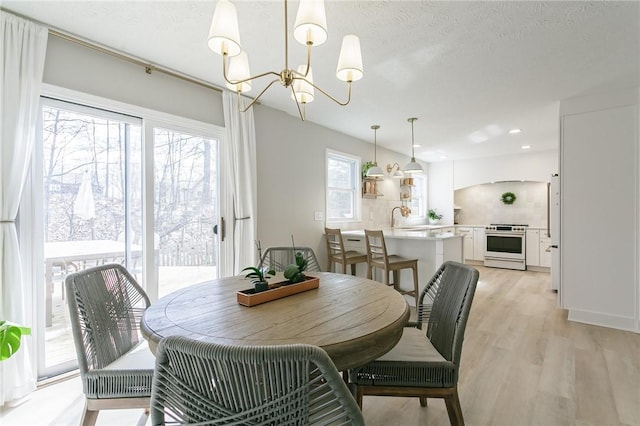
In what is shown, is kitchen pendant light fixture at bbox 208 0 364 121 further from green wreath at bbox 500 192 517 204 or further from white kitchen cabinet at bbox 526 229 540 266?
green wreath at bbox 500 192 517 204

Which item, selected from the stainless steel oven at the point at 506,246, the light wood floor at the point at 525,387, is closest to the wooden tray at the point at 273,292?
the light wood floor at the point at 525,387

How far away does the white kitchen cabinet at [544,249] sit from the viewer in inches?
231

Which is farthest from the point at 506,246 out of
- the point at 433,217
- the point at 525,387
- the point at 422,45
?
the point at 422,45

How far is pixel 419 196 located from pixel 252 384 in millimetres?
7024

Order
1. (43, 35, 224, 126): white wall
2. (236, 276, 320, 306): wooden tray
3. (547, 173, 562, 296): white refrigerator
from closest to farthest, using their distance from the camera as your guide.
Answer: (236, 276, 320, 306): wooden tray
(43, 35, 224, 126): white wall
(547, 173, 562, 296): white refrigerator

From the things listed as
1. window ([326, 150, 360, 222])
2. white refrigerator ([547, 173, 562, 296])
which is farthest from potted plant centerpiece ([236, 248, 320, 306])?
white refrigerator ([547, 173, 562, 296])

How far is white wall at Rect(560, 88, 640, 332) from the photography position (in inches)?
118

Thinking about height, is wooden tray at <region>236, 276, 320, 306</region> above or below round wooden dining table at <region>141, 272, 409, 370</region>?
above

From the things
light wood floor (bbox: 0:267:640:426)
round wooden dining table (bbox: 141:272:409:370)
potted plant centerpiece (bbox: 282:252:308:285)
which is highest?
potted plant centerpiece (bbox: 282:252:308:285)

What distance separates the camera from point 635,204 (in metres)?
2.97

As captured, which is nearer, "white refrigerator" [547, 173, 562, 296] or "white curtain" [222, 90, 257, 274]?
"white curtain" [222, 90, 257, 274]

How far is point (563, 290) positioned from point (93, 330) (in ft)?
13.8

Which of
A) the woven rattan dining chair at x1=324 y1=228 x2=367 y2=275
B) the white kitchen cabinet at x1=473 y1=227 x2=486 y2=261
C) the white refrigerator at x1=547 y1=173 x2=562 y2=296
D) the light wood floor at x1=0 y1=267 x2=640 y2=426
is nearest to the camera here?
the light wood floor at x1=0 y1=267 x2=640 y2=426

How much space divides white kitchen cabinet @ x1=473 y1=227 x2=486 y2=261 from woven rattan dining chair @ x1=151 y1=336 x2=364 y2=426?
6.81m
